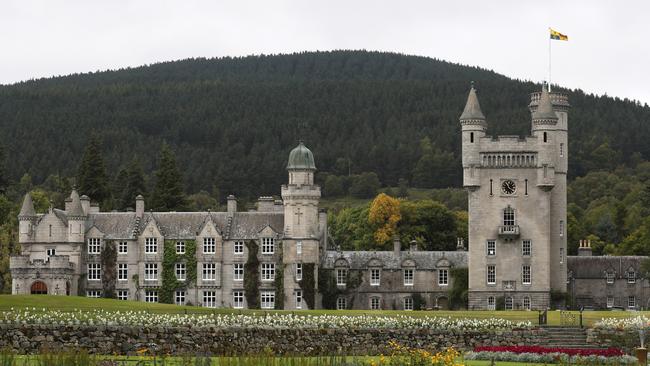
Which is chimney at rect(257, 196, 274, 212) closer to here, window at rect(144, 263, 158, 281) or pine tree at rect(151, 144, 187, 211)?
window at rect(144, 263, 158, 281)

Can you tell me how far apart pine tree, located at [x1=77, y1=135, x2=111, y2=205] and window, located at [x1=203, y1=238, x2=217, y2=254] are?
2232cm

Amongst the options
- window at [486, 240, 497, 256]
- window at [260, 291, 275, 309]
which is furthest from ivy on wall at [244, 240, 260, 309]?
window at [486, 240, 497, 256]

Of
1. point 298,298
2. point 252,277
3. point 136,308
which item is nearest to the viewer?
point 136,308

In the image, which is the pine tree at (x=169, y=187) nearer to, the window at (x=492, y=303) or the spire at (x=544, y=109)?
the window at (x=492, y=303)

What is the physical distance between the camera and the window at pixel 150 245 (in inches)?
3880

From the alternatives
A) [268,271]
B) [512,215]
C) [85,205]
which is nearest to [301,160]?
[268,271]

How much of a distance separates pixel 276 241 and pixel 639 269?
26.1m

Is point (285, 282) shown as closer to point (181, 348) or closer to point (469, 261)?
point (469, 261)

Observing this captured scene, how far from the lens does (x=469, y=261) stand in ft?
317

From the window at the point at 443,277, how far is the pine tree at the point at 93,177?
3272cm

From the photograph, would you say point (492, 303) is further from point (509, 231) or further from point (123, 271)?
point (123, 271)

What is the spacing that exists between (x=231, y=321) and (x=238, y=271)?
3483 centimetres

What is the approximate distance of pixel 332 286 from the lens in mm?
98312

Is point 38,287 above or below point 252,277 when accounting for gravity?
below
